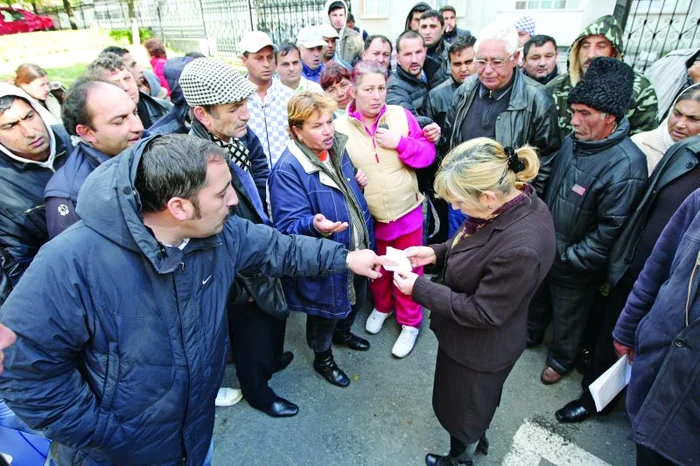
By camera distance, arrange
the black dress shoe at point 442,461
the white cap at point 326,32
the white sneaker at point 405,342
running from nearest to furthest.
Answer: the black dress shoe at point 442,461
the white sneaker at point 405,342
the white cap at point 326,32

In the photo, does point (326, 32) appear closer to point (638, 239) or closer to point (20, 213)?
point (20, 213)

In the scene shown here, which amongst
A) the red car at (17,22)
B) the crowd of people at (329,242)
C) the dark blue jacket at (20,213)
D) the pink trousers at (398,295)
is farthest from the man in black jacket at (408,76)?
the red car at (17,22)

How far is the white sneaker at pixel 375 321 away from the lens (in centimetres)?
384

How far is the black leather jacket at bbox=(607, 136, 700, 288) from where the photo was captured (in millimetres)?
2271

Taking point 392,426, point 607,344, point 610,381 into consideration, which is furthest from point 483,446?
point 607,344

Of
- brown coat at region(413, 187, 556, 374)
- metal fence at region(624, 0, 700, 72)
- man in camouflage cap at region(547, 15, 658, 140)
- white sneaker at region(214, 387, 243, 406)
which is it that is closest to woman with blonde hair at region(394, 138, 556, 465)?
brown coat at region(413, 187, 556, 374)

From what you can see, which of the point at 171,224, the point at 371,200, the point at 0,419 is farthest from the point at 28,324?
the point at 371,200

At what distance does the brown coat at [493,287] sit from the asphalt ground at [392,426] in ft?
3.25

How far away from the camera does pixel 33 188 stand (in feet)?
8.09

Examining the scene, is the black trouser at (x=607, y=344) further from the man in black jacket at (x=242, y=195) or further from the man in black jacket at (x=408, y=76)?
the man in black jacket at (x=408, y=76)

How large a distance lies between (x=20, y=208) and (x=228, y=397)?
6.15 feet

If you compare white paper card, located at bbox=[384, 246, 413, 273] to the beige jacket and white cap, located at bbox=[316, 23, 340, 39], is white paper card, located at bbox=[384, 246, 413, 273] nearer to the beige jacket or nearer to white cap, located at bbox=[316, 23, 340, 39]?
the beige jacket

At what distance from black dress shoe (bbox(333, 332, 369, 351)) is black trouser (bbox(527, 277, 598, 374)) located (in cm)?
152

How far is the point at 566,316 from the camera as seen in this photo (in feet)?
10.0
